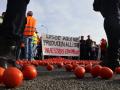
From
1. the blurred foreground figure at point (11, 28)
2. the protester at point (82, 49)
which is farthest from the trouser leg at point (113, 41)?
the protester at point (82, 49)

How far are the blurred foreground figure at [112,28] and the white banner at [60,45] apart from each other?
16.2 metres

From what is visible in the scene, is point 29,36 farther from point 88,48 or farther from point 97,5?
point 88,48

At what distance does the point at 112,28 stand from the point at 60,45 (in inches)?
695

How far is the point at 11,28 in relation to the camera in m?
5.11

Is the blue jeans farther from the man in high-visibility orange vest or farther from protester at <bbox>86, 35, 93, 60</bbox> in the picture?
protester at <bbox>86, 35, 93, 60</bbox>

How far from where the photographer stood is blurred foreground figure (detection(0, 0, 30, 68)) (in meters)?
4.97

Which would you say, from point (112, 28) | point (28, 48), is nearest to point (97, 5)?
point (112, 28)

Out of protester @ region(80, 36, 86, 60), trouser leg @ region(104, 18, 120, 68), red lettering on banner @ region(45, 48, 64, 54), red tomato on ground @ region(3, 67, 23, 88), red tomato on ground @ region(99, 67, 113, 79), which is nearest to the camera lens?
red tomato on ground @ region(3, 67, 23, 88)

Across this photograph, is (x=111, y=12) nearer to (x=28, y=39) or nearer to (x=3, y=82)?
(x=3, y=82)

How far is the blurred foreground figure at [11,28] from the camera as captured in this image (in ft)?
16.3

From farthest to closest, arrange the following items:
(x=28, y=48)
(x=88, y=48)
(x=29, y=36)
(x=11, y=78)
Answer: (x=88, y=48)
(x=29, y=36)
(x=28, y=48)
(x=11, y=78)

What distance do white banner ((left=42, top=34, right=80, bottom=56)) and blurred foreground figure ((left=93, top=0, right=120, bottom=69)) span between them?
53.2 ft

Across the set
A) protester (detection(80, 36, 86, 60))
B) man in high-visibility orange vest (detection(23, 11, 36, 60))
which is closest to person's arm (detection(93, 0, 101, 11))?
man in high-visibility orange vest (detection(23, 11, 36, 60))

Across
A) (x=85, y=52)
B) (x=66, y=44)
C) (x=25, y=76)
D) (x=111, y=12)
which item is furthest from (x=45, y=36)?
(x=25, y=76)
